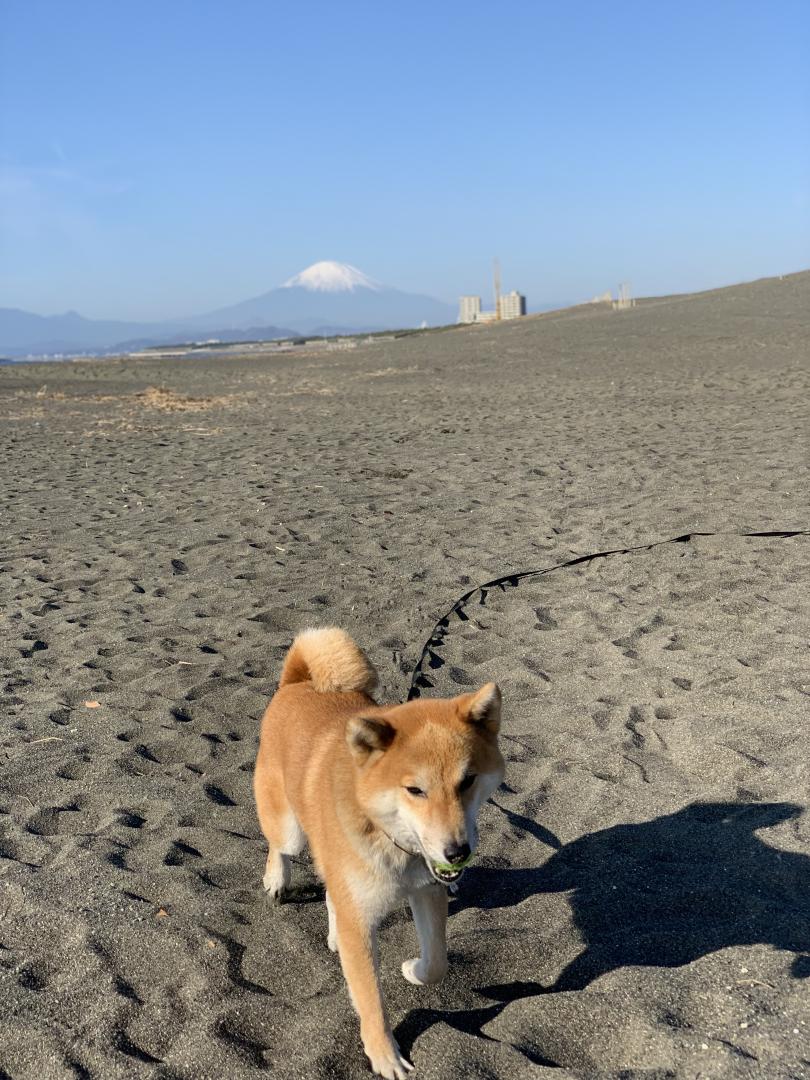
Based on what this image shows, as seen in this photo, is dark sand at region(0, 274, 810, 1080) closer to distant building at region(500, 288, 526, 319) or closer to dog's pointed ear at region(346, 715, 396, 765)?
dog's pointed ear at region(346, 715, 396, 765)

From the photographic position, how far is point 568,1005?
321 cm

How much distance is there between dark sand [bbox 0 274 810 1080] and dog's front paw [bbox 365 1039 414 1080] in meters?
0.08

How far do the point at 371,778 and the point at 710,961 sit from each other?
145 cm

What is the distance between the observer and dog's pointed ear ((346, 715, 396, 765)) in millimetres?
3035

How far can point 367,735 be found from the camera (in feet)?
10.1

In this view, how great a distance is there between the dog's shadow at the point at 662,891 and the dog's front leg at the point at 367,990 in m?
0.17

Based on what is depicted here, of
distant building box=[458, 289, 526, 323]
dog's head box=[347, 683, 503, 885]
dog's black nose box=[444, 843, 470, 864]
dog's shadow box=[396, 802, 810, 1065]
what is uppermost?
distant building box=[458, 289, 526, 323]

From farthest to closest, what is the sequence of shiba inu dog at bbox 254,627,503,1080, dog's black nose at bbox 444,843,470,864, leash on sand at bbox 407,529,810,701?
leash on sand at bbox 407,529,810,701
shiba inu dog at bbox 254,627,503,1080
dog's black nose at bbox 444,843,470,864

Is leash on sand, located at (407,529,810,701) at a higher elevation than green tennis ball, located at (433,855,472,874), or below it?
below

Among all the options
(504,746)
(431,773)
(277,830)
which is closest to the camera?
(431,773)

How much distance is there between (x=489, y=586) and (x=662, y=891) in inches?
156

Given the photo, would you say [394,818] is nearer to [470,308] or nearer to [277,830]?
[277,830]

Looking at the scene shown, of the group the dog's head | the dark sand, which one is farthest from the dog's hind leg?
the dog's head

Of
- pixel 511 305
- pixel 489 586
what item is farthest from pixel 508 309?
pixel 489 586
